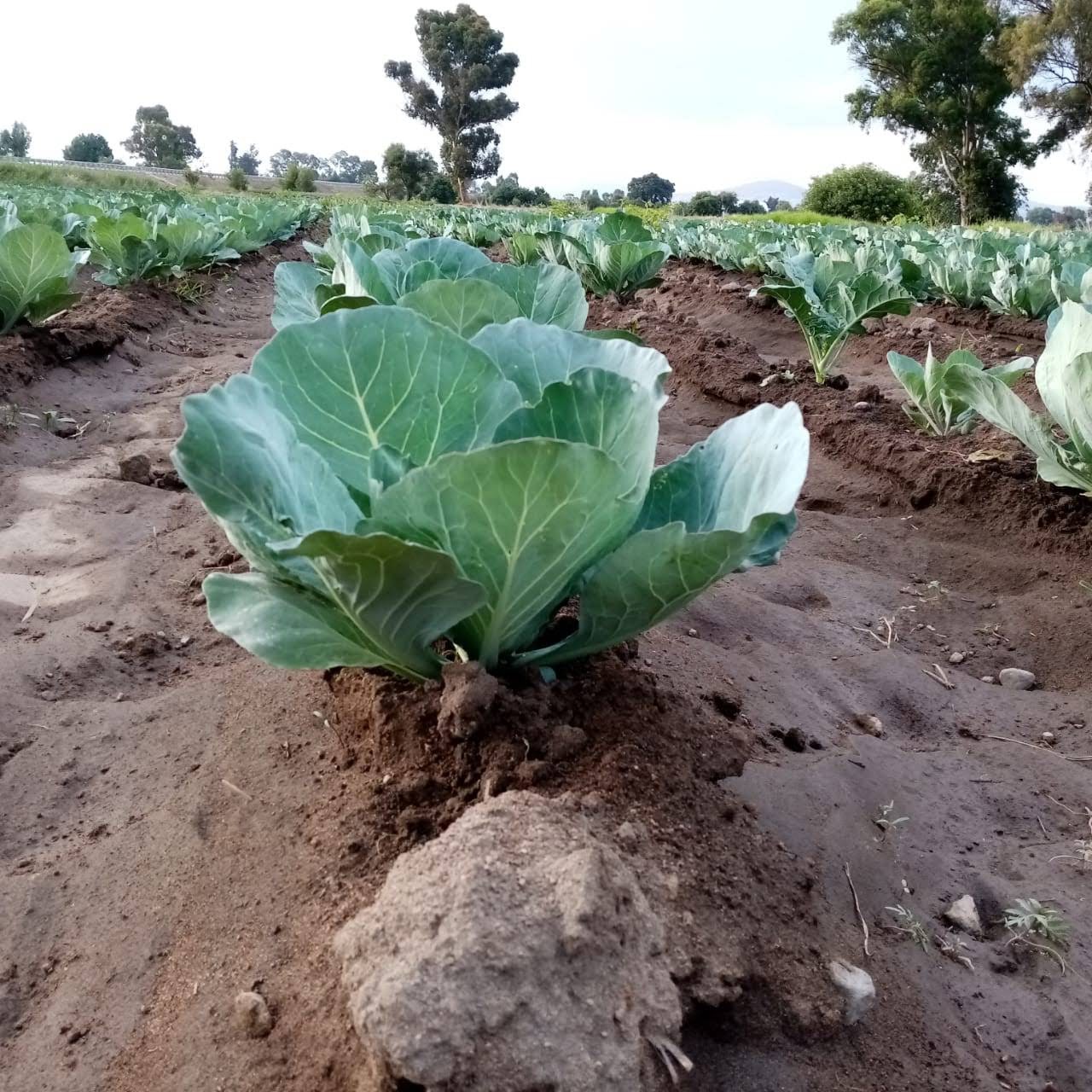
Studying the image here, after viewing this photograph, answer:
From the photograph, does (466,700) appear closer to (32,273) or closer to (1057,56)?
(32,273)

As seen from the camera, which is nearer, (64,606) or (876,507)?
(64,606)

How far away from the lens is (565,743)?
48.1 inches

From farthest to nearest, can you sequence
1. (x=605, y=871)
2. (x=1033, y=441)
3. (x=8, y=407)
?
(x=8, y=407), (x=1033, y=441), (x=605, y=871)

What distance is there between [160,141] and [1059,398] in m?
88.9

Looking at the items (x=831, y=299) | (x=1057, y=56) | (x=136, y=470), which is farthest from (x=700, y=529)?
(x=1057, y=56)

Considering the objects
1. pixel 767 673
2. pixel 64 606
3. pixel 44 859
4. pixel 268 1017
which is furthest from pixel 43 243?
pixel 268 1017

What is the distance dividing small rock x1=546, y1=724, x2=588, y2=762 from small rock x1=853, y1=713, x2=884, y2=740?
3.05ft

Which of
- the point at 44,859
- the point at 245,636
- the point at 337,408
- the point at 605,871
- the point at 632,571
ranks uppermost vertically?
the point at 337,408

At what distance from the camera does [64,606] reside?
2346mm

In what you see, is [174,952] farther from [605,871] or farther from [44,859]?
[605,871]

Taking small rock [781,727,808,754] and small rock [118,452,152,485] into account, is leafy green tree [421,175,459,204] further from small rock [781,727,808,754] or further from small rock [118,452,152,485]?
small rock [781,727,808,754]

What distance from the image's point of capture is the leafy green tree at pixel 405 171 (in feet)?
178

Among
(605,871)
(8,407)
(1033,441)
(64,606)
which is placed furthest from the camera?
(8,407)

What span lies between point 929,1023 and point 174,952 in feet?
3.18
